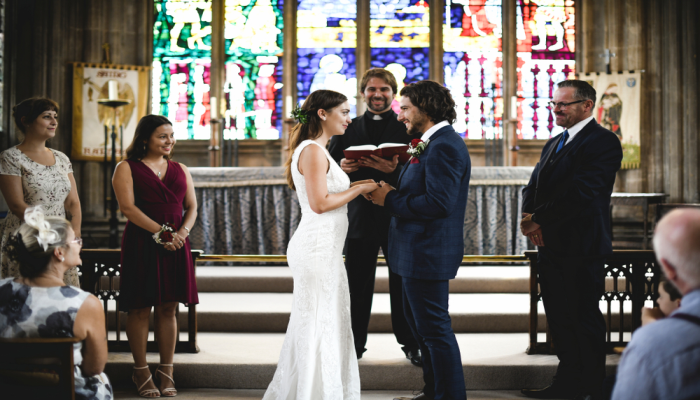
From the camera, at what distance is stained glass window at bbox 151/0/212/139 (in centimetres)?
873

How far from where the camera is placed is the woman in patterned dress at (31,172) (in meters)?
3.04

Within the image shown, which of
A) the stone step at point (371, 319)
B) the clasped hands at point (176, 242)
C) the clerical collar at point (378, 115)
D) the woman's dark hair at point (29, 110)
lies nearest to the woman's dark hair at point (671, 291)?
the clerical collar at point (378, 115)

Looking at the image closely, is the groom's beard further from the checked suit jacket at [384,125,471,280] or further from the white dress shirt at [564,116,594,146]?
the white dress shirt at [564,116,594,146]

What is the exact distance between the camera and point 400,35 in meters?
8.80

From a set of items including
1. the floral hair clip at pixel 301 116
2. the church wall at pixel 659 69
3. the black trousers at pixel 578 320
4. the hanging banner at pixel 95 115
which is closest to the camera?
the floral hair clip at pixel 301 116

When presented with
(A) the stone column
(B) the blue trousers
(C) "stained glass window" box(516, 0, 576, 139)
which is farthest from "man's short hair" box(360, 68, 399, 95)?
(C) "stained glass window" box(516, 0, 576, 139)

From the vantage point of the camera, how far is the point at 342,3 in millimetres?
8859

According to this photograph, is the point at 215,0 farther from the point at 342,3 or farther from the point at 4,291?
the point at 4,291

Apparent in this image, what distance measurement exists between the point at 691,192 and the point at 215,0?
701 cm

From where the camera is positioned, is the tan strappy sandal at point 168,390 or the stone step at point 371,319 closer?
the tan strappy sandal at point 168,390

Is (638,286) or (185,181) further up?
(185,181)

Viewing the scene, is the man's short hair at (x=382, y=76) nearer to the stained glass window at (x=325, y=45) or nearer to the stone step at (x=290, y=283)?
the stone step at (x=290, y=283)

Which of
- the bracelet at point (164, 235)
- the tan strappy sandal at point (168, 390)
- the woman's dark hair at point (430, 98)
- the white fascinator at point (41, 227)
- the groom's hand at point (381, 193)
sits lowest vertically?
the tan strappy sandal at point (168, 390)

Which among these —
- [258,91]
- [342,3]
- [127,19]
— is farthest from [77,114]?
[342,3]
